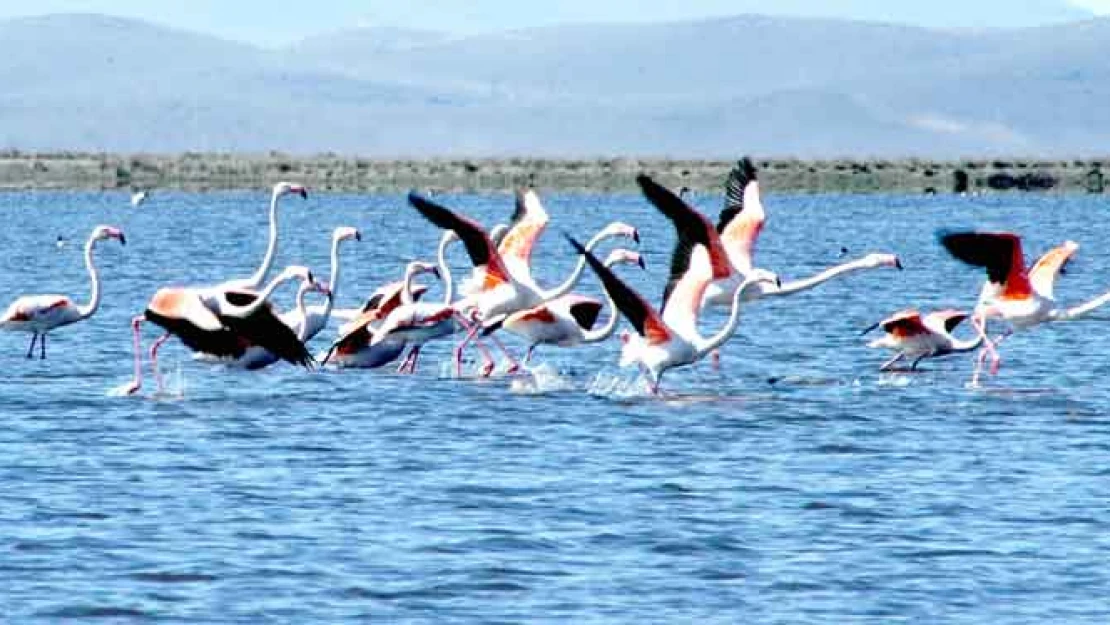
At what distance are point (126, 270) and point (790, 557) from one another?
2581cm

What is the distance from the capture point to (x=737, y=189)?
68.4 ft

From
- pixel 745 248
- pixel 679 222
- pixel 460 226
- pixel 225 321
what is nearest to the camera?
pixel 225 321

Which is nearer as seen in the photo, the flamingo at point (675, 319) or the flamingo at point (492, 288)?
the flamingo at point (675, 319)

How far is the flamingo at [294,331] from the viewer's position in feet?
59.3

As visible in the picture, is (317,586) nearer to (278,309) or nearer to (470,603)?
(470,603)

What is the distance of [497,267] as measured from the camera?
19672mm

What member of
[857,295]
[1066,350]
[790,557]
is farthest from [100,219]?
[790,557]

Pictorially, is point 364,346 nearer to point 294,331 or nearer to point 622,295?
point 294,331

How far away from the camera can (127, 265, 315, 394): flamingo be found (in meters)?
17.4

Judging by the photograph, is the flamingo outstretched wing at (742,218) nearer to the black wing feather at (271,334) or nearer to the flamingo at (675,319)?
the flamingo at (675,319)

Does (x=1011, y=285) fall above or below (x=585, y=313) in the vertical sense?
above

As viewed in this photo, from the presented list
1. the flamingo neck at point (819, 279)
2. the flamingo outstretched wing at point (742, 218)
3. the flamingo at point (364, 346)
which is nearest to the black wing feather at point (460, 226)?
the flamingo at point (364, 346)

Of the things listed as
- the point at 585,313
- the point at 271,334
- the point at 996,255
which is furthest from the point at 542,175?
the point at 271,334

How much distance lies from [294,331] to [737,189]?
3.94 meters
